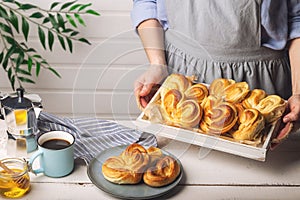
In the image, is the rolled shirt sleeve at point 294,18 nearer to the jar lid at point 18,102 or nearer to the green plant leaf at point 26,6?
the jar lid at point 18,102

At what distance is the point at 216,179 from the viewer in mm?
1156

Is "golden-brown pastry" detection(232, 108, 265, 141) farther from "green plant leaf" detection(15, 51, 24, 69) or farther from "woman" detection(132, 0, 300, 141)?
"green plant leaf" detection(15, 51, 24, 69)

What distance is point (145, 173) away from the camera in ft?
3.60

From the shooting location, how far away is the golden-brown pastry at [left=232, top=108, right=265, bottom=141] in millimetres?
1078

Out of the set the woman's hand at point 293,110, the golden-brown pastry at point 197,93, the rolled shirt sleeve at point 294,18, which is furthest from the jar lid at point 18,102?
the rolled shirt sleeve at point 294,18

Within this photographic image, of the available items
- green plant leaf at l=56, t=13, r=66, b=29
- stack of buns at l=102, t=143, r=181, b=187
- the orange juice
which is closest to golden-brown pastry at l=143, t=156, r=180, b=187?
stack of buns at l=102, t=143, r=181, b=187

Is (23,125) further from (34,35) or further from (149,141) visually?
(34,35)

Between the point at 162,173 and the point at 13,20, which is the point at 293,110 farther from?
the point at 13,20

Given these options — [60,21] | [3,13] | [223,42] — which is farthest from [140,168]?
[3,13]

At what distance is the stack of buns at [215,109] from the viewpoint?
1.09 metres

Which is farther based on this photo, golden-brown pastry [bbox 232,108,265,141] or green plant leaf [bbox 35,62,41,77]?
green plant leaf [bbox 35,62,41,77]

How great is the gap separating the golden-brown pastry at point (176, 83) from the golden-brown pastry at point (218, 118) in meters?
0.07

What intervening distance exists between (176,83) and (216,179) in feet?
0.77

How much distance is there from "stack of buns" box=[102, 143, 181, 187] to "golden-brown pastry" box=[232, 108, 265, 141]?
159mm
